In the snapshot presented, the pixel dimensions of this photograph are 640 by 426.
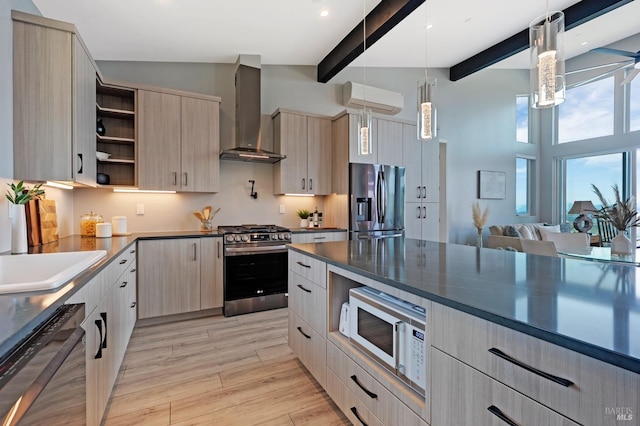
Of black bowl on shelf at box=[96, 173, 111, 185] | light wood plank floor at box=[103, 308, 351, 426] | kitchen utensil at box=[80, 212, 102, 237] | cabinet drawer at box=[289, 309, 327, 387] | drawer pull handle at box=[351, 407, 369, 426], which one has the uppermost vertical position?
black bowl on shelf at box=[96, 173, 111, 185]

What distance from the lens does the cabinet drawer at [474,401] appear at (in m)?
0.80

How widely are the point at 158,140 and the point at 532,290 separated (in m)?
3.56

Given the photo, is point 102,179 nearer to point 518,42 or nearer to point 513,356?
point 513,356

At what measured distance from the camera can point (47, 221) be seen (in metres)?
2.40

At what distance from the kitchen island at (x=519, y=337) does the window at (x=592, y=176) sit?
20.9ft

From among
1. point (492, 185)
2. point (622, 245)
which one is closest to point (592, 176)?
point (492, 185)

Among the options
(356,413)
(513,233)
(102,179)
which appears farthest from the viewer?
(513,233)

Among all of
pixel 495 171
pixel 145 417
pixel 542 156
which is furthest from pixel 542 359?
pixel 542 156

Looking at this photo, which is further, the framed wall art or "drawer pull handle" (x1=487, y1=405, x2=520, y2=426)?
the framed wall art

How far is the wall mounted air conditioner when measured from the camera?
15.3 ft

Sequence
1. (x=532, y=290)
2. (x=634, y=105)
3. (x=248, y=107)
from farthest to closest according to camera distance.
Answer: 1. (x=634, y=105)
2. (x=248, y=107)
3. (x=532, y=290)

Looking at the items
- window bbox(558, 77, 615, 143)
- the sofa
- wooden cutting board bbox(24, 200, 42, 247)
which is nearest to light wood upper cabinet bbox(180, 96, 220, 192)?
wooden cutting board bbox(24, 200, 42, 247)

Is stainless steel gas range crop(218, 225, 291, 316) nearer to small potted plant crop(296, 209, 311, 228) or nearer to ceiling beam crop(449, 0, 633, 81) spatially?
small potted plant crop(296, 209, 311, 228)

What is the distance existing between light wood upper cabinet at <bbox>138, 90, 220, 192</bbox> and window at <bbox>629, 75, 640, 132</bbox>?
742 centimetres
